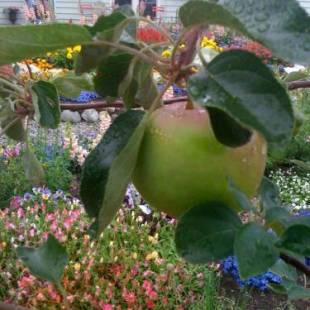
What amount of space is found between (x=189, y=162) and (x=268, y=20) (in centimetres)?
10

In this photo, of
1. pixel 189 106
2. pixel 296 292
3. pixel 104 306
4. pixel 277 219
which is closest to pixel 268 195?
pixel 277 219

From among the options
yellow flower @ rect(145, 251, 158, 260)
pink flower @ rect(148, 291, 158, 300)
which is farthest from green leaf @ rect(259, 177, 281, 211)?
yellow flower @ rect(145, 251, 158, 260)

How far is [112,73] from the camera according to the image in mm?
444

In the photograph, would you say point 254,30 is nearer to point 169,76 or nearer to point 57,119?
point 169,76

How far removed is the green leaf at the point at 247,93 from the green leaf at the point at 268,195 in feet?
0.80

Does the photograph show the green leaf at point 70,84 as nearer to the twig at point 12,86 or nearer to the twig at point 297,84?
the twig at point 12,86

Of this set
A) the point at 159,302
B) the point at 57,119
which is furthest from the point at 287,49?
the point at 159,302

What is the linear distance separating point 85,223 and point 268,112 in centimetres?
253

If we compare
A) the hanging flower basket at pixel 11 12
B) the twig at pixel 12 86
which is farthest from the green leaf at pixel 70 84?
the hanging flower basket at pixel 11 12

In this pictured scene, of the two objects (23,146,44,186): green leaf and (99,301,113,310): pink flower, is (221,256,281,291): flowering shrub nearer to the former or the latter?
(99,301,113,310): pink flower

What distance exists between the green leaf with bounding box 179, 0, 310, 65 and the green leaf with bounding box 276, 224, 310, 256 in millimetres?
155

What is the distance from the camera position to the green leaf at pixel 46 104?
63cm

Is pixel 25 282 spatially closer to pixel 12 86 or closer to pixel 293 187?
pixel 12 86

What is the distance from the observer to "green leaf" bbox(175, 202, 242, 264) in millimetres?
369
